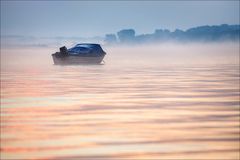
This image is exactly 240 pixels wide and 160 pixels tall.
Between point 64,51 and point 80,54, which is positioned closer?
point 64,51

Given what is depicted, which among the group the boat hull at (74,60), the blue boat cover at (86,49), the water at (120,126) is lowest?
the water at (120,126)

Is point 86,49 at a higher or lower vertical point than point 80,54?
higher

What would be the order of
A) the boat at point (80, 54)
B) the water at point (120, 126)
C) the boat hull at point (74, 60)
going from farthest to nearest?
the boat hull at point (74, 60)
the boat at point (80, 54)
the water at point (120, 126)

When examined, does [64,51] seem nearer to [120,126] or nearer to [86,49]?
[86,49]

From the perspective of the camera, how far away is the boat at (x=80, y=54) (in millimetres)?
63772

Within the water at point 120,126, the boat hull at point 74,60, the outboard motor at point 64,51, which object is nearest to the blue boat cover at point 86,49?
the boat hull at point 74,60

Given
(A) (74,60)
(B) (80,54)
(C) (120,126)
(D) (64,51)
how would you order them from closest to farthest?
(C) (120,126) < (D) (64,51) < (B) (80,54) < (A) (74,60)

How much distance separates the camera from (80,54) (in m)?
64.7

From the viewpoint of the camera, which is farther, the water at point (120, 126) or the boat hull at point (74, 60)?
the boat hull at point (74, 60)

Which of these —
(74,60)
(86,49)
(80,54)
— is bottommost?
(74,60)

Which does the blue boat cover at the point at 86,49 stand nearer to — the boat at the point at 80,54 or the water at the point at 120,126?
the boat at the point at 80,54

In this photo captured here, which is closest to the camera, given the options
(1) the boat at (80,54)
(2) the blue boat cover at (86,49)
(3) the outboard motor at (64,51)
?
(3) the outboard motor at (64,51)

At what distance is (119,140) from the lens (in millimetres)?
14070

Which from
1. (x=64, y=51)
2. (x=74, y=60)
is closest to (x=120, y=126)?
(x=64, y=51)
